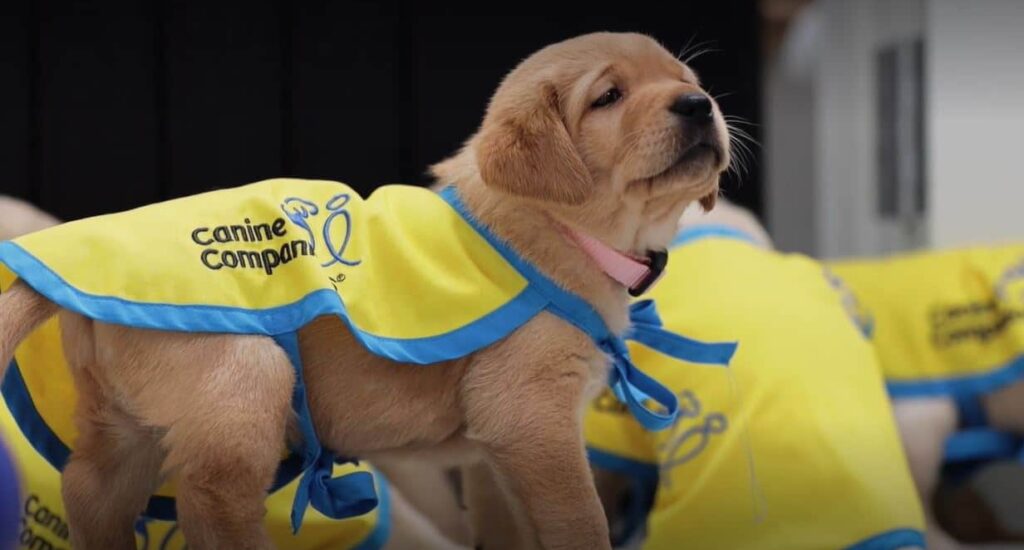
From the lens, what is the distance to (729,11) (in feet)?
3.65

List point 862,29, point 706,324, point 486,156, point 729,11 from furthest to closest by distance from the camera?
point 862,29
point 706,324
point 729,11
point 486,156

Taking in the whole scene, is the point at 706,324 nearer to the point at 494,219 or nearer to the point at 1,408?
the point at 494,219

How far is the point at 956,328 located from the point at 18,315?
4.32 ft

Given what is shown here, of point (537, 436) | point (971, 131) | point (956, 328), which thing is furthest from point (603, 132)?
point (971, 131)

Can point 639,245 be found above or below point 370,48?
below

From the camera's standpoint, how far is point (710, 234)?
1.49m

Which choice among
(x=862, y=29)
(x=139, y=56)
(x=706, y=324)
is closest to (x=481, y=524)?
(x=706, y=324)

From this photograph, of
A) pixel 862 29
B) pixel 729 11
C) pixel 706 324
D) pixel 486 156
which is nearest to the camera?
pixel 486 156

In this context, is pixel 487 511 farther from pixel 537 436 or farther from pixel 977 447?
pixel 977 447

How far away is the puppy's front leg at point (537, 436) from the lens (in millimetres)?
887

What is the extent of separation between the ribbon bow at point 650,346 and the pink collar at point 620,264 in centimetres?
5

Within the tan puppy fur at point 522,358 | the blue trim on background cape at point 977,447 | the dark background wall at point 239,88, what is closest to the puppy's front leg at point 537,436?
the tan puppy fur at point 522,358

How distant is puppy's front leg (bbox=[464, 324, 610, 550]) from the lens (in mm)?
887

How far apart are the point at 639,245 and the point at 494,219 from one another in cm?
13
